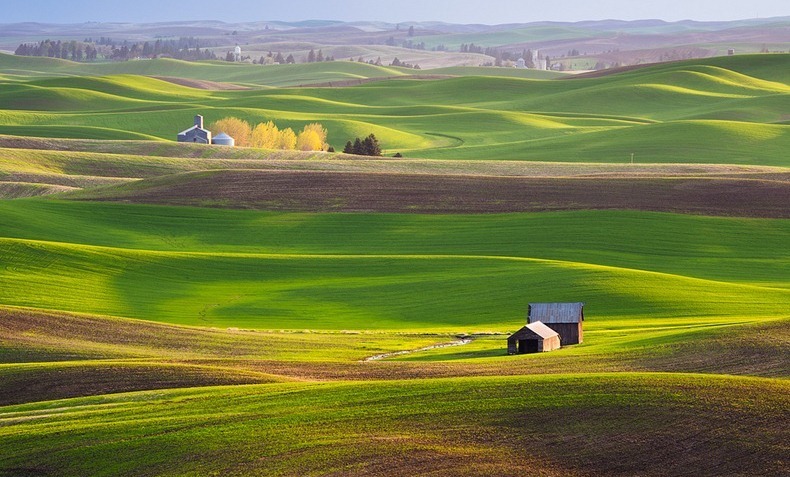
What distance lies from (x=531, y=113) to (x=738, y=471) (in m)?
136

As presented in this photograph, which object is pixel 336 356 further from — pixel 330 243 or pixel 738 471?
pixel 330 243

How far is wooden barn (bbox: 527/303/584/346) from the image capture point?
138ft

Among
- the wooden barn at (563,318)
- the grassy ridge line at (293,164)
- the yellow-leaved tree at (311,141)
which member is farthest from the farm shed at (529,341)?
the yellow-leaved tree at (311,141)

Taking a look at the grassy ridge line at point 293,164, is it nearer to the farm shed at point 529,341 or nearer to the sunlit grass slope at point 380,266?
the sunlit grass slope at point 380,266

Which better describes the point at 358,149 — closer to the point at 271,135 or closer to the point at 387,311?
the point at 271,135

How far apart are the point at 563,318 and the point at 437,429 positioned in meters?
17.9

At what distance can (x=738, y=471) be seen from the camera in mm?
22750

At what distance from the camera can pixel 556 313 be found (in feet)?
141

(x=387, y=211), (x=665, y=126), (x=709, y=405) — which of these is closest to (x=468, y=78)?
(x=665, y=126)

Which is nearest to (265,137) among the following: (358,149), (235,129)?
(235,129)

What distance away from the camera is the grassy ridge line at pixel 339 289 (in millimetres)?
48469

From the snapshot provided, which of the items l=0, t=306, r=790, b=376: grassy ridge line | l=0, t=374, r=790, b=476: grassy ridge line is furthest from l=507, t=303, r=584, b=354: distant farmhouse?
l=0, t=374, r=790, b=476: grassy ridge line

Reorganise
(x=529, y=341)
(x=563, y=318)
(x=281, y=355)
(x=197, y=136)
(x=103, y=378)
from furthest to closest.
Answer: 1. (x=197, y=136)
2. (x=563, y=318)
3. (x=529, y=341)
4. (x=281, y=355)
5. (x=103, y=378)

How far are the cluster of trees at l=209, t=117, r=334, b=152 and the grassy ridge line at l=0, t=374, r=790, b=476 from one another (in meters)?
93.1
